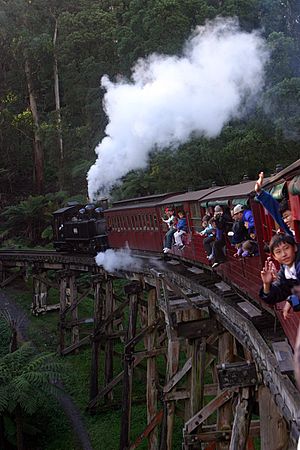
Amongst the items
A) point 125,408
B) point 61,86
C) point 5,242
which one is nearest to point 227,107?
point 125,408

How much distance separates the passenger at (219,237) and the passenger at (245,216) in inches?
40.9

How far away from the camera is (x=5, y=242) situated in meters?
30.3

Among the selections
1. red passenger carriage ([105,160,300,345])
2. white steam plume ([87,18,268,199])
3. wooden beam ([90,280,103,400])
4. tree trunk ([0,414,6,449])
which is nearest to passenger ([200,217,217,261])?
red passenger carriage ([105,160,300,345])

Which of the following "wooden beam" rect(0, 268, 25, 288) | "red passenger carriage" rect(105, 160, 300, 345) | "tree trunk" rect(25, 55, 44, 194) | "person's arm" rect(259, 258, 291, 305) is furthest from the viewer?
"tree trunk" rect(25, 55, 44, 194)

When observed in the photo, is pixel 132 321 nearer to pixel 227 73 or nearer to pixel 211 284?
pixel 211 284

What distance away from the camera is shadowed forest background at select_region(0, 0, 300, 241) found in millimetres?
18109

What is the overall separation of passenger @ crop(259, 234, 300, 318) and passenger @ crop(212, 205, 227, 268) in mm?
4432

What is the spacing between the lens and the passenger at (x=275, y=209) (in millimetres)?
5141

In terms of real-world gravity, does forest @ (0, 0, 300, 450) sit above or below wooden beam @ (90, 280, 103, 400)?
above

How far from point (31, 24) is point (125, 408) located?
3005cm

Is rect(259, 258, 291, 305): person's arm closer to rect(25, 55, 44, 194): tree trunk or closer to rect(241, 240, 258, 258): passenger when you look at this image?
rect(241, 240, 258, 258): passenger

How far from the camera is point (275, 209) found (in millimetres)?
5297

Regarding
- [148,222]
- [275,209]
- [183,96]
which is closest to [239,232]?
[275,209]

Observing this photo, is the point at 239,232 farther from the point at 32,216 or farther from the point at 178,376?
the point at 32,216
